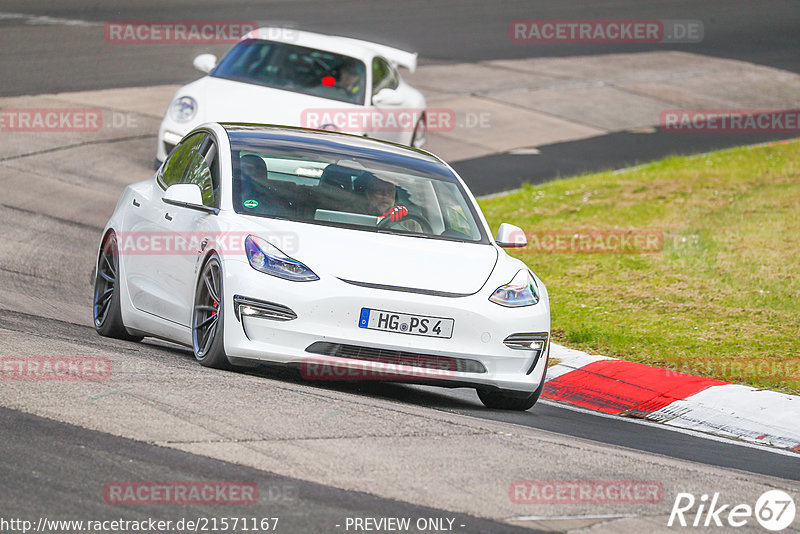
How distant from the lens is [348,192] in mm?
8484

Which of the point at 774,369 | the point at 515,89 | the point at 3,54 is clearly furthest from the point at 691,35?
the point at 774,369

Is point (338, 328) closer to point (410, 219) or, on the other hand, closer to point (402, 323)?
point (402, 323)

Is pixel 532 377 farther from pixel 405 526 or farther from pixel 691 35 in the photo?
pixel 691 35

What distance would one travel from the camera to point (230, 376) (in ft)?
24.4

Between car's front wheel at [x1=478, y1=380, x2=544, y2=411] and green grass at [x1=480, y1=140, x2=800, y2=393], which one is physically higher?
car's front wheel at [x1=478, y1=380, x2=544, y2=411]

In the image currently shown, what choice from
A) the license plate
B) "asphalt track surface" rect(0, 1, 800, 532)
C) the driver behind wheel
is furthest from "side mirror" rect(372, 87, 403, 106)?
the license plate

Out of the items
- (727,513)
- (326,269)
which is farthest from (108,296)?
(727,513)

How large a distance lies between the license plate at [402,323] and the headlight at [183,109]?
7.84m

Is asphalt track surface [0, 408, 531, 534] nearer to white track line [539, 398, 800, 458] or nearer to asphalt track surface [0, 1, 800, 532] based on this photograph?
asphalt track surface [0, 1, 800, 532]

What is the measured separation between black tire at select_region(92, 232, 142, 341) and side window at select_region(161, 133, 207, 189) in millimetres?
564

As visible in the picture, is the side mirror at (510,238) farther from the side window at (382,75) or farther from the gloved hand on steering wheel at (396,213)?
the side window at (382,75)

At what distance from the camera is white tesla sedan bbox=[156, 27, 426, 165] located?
1476cm

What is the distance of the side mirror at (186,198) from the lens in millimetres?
8133

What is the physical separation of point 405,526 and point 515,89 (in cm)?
2034
